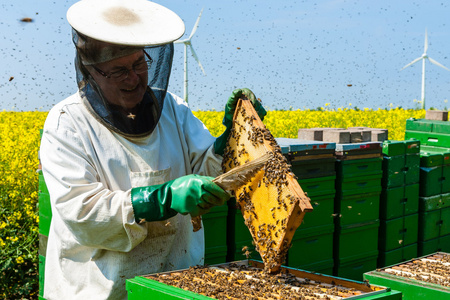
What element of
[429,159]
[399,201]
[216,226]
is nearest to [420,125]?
[429,159]

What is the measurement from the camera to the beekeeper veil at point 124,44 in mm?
3047

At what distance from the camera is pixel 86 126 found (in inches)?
126

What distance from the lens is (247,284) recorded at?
2.80 m

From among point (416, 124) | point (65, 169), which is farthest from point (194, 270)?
point (416, 124)

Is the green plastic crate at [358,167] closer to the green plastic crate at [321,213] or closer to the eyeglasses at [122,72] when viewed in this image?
the green plastic crate at [321,213]

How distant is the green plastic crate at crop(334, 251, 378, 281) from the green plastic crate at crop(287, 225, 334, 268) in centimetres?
24

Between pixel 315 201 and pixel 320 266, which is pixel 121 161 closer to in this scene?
pixel 315 201

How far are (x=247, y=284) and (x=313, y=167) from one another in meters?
3.15

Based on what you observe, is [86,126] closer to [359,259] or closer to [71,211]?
[71,211]

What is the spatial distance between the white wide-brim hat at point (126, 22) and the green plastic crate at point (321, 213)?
3125 millimetres

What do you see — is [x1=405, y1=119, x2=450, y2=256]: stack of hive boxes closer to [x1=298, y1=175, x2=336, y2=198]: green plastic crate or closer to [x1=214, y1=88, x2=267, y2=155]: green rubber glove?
[x1=298, y1=175, x2=336, y2=198]: green plastic crate

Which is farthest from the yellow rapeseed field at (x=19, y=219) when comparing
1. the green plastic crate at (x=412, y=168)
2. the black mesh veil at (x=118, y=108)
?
the green plastic crate at (x=412, y=168)

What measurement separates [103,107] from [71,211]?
67cm

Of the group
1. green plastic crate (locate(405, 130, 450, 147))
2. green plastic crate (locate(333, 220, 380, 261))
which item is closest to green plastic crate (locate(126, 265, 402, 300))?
green plastic crate (locate(333, 220, 380, 261))
